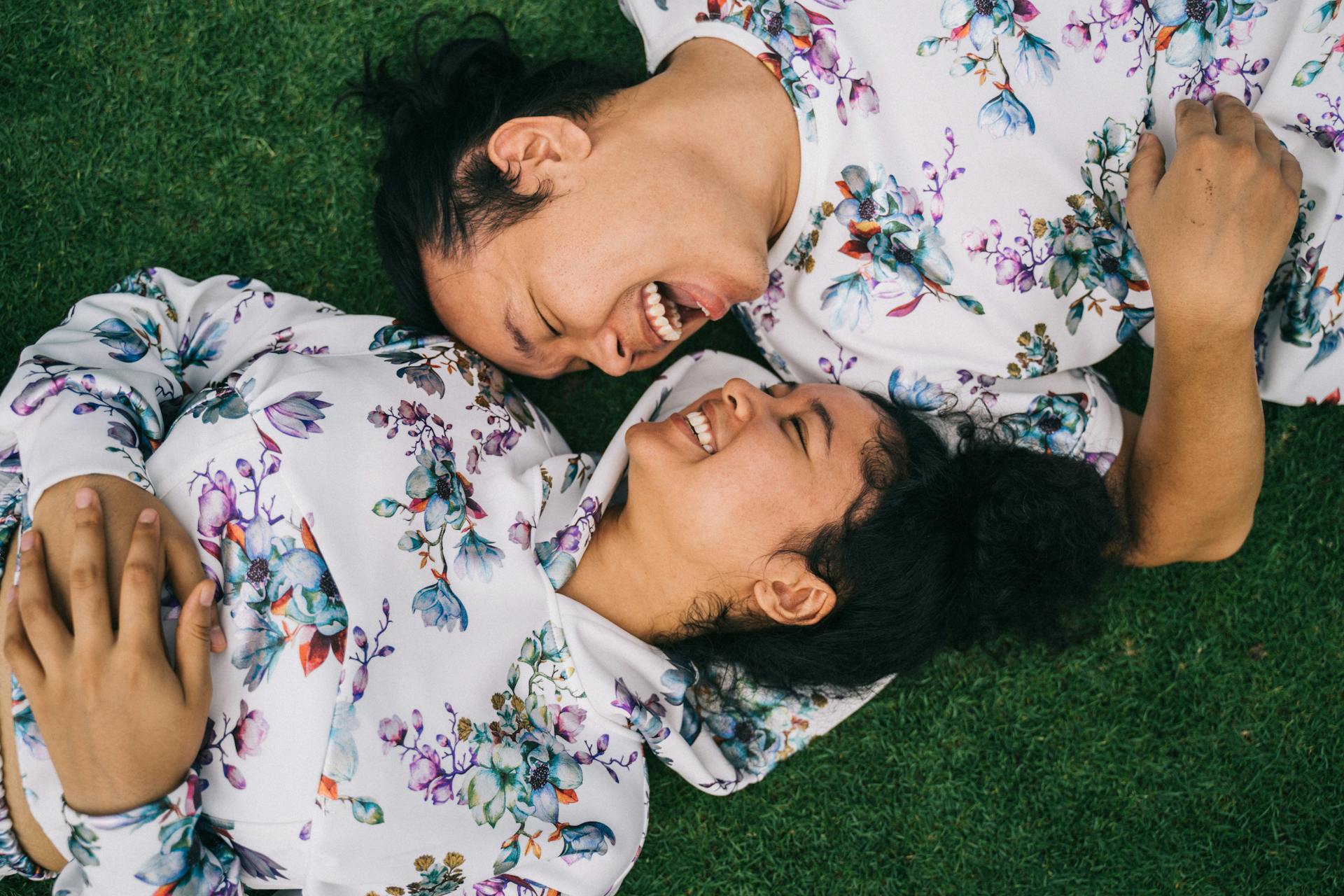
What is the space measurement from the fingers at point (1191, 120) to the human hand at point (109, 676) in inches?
87.6

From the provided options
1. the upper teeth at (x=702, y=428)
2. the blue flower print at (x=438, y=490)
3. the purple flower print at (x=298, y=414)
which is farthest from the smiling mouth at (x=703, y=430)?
the purple flower print at (x=298, y=414)

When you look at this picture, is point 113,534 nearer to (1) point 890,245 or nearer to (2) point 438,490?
(2) point 438,490

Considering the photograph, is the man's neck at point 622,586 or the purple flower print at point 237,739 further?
the man's neck at point 622,586

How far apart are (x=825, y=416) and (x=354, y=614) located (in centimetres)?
107

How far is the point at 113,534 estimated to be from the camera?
1.69 m

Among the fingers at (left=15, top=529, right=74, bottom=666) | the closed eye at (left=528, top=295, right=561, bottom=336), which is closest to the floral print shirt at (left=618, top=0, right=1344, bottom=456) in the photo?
the closed eye at (left=528, top=295, right=561, bottom=336)

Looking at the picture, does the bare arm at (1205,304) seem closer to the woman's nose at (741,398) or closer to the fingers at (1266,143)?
the fingers at (1266,143)

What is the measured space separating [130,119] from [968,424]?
2296mm

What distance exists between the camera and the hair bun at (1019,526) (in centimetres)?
198

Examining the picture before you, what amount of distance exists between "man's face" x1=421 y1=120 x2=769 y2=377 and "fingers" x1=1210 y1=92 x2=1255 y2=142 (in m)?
1.02

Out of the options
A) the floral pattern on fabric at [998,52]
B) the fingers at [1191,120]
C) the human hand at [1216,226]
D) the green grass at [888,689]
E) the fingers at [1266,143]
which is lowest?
the green grass at [888,689]

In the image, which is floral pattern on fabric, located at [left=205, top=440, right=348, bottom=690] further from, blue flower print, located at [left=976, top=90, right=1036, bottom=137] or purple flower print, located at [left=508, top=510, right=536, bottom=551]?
blue flower print, located at [left=976, top=90, right=1036, bottom=137]

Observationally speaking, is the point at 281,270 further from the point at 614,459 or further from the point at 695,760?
the point at 695,760

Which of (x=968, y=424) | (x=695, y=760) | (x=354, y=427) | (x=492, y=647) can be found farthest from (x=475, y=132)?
(x=695, y=760)
